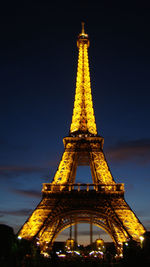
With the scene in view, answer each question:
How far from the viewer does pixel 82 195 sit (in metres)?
41.2

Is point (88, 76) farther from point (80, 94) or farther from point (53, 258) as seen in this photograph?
point (53, 258)

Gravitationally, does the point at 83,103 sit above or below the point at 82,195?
above

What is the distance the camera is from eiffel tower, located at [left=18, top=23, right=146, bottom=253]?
3790 centimetres

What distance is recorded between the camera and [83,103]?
5366 cm

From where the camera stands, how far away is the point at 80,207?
40.9 m

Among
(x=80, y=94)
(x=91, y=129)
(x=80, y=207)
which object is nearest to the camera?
(x=80, y=207)

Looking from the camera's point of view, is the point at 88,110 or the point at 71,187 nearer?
the point at 71,187

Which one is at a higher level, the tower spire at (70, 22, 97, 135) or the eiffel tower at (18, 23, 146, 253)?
the tower spire at (70, 22, 97, 135)

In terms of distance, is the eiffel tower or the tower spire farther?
the tower spire

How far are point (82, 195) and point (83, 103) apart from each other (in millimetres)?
19378

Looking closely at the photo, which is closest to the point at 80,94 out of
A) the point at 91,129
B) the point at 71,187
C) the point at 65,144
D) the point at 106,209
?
the point at 91,129

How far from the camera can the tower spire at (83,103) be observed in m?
50.7

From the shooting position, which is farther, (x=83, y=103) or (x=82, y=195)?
(x=83, y=103)

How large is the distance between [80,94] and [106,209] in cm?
2285
